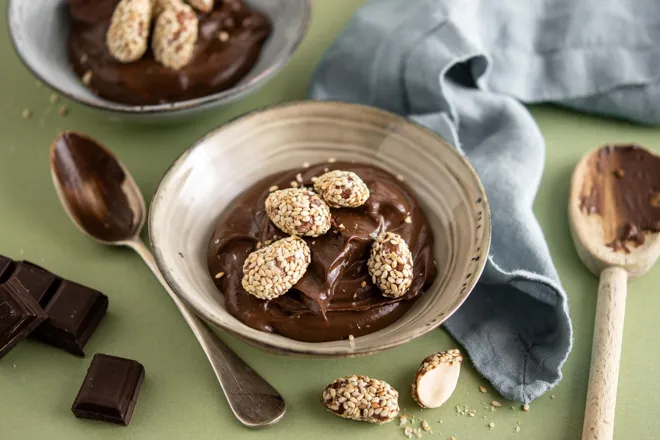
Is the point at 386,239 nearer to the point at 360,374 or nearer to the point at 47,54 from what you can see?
the point at 360,374

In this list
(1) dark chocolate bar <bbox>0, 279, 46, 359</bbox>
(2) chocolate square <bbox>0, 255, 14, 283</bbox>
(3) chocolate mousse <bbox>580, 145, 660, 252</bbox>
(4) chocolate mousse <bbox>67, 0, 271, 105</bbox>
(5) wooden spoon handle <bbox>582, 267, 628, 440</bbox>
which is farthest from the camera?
(4) chocolate mousse <bbox>67, 0, 271, 105</bbox>

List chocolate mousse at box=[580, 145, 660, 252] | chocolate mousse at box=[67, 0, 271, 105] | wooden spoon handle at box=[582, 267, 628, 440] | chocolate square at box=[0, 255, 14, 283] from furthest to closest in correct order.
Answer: chocolate mousse at box=[67, 0, 271, 105] < chocolate mousse at box=[580, 145, 660, 252] < chocolate square at box=[0, 255, 14, 283] < wooden spoon handle at box=[582, 267, 628, 440]

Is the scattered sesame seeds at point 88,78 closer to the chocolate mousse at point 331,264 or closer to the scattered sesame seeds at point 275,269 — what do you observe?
the chocolate mousse at point 331,264

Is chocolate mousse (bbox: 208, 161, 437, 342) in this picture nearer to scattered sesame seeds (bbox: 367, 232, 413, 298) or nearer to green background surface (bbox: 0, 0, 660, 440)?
scattered sesame seeds (bbox: 367, 232, 413, 298)

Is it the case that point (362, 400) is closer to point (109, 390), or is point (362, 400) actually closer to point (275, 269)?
point (275, 269)

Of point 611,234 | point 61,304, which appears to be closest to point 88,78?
point 61,304

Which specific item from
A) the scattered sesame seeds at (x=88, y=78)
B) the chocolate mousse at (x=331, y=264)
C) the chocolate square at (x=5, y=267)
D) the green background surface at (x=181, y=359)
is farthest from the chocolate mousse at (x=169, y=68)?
the chocolate square at (x=5, y=267)

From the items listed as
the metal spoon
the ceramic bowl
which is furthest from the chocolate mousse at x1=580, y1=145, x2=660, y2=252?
the metal spoon
